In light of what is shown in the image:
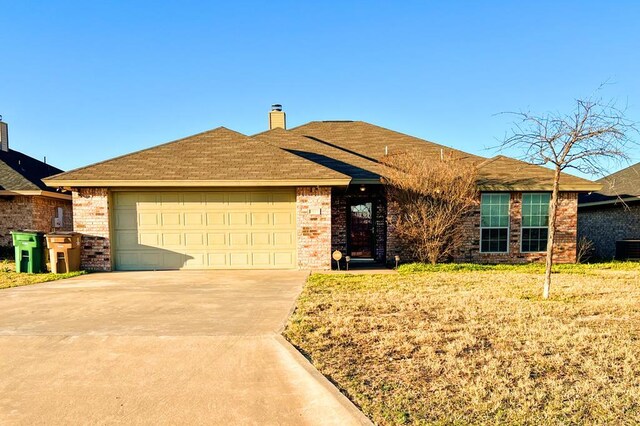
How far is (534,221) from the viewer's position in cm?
1212

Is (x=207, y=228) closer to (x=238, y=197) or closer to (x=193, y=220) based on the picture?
(x=193, y=220)

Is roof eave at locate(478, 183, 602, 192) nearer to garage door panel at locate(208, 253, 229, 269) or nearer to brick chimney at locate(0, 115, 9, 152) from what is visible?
garage door panel at locate(208, 253, 229, 269)

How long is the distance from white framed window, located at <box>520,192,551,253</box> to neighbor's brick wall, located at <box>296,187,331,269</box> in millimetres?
6507

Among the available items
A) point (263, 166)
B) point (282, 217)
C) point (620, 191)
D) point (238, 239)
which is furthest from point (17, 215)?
point (620, 191)

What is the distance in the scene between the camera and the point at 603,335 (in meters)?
4.67

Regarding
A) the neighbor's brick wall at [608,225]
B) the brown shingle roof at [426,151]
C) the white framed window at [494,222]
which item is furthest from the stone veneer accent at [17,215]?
the neighbor's brick wall at [608,225]

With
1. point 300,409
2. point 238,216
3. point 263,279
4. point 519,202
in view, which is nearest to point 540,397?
point 300,409

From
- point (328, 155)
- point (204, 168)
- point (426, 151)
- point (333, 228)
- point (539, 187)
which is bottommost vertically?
point (333, 228)

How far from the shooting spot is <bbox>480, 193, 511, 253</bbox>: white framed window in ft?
39.5

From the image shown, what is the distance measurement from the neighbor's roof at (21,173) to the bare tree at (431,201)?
546 inches

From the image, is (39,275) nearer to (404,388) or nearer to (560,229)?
(404,388)

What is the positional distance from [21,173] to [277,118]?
11.4 metres

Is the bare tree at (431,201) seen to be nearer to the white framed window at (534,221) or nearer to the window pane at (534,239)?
the white framed window at (534,221)

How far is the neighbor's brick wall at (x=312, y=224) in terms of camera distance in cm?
1065
